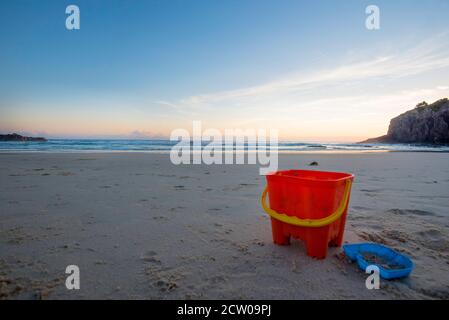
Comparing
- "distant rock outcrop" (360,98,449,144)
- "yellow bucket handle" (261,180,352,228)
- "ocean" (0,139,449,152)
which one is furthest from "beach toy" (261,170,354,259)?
"distant rock outcrop" (360,98,449,144)

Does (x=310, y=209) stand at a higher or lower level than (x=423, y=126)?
lower

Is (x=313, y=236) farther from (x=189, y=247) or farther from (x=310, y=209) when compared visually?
(x=189, y=247)

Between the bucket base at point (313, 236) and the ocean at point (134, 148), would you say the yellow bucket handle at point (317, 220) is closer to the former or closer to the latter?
the bucket base at point (313, 236)

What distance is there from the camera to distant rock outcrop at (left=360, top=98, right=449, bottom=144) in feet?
99.2

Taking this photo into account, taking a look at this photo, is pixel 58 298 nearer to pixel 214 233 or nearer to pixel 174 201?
pixel 214 233

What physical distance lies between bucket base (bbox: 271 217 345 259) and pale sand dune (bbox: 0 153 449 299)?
0.09 metres

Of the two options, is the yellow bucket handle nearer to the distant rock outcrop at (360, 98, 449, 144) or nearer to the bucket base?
the bucket base

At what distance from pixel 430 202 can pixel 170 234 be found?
409 cm

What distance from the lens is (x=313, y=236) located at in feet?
6.93

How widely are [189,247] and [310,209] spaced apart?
1.19m

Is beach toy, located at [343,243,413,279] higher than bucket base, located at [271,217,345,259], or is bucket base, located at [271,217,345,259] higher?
bucket base, located at [271,217,345,259]

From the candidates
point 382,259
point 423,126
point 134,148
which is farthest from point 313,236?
point 423,126
